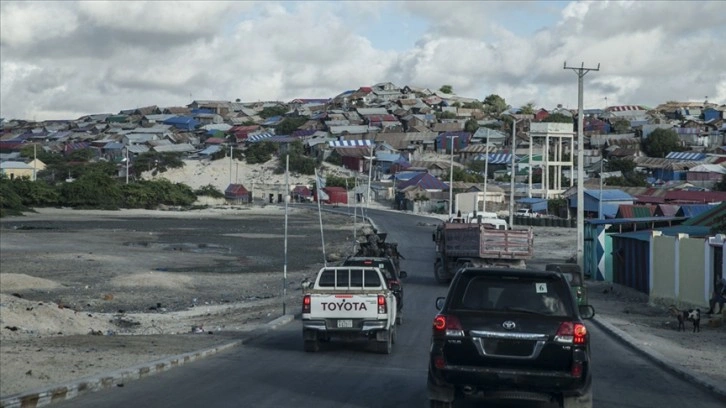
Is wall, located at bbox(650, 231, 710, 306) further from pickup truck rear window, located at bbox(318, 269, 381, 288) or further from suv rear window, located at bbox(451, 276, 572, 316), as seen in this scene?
suv rear window, located at bbox(451, 276, 572, 316)

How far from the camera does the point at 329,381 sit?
15.8 m

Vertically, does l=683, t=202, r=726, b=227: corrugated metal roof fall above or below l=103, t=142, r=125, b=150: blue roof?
below

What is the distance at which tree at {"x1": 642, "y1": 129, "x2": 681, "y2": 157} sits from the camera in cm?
14850

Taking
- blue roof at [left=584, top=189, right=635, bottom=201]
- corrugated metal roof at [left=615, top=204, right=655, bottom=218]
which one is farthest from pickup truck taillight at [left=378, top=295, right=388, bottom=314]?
blue roof at [left=584, top=189, right=635, bottom=201]

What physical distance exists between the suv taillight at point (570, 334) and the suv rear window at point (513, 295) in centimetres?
18

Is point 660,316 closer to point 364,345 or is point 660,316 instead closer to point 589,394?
point 364,345

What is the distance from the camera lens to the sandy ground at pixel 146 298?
18641 mm

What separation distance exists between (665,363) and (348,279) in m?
6.10

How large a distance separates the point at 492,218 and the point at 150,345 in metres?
26.0

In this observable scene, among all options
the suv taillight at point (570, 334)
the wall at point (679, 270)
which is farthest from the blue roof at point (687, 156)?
the suv taillight at point (570, 334)

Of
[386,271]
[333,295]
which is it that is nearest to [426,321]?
[386,271]

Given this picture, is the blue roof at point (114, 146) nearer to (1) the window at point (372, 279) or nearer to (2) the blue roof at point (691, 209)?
(2) the blue roof at point (691, 209)

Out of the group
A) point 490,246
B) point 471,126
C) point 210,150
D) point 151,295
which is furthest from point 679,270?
point 471,126

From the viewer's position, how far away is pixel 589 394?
38.3 feet
